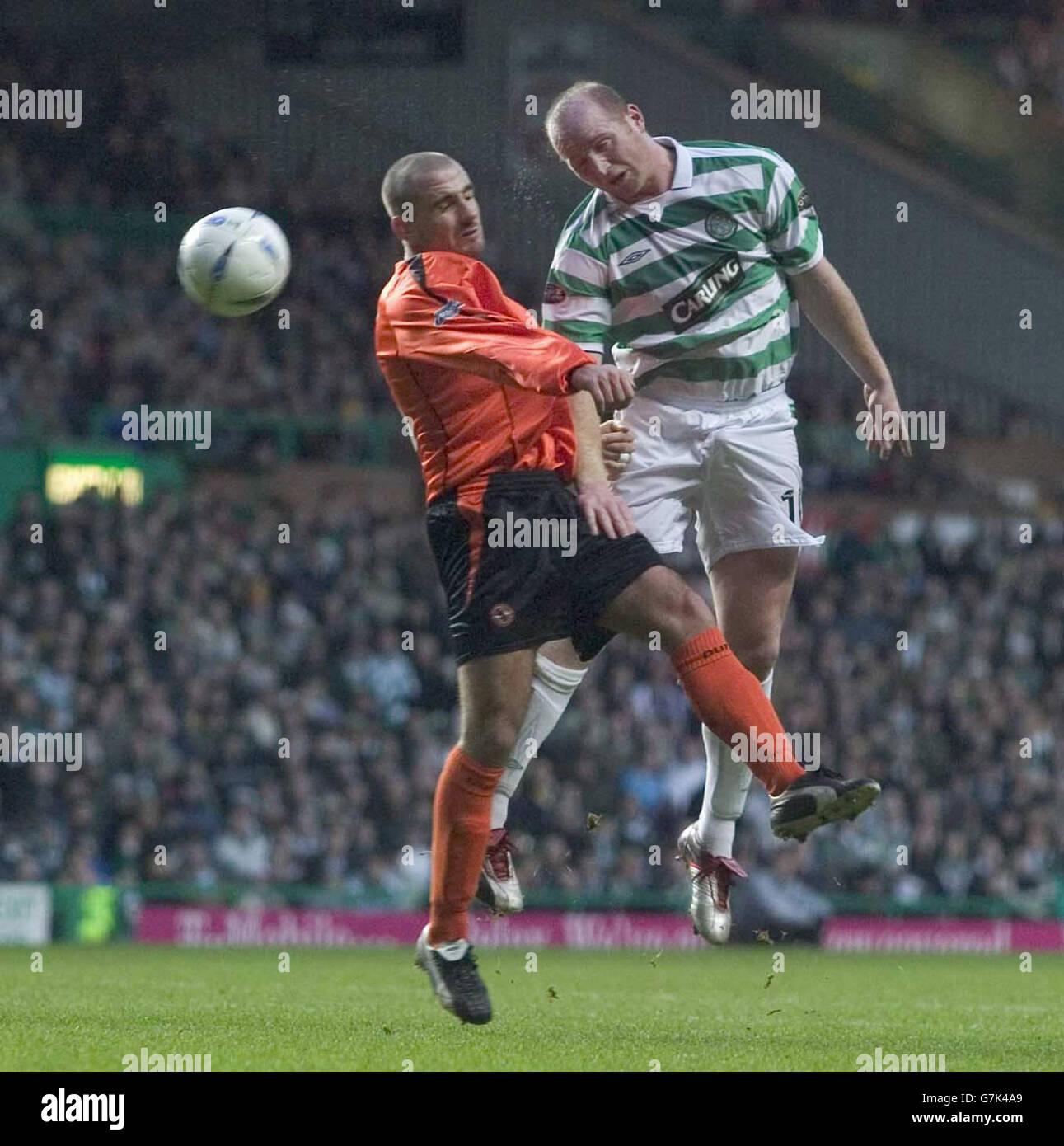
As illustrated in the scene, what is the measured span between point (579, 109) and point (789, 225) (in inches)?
37.2

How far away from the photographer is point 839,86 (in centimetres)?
2242

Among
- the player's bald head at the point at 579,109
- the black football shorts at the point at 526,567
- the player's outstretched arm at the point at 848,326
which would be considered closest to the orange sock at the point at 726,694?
the black football shorts at the point at 526,567

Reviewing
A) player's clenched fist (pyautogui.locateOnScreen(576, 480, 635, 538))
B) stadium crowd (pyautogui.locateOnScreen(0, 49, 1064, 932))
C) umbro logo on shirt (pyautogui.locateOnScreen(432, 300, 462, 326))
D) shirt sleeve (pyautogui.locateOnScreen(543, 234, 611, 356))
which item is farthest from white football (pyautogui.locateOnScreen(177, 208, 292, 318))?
stadium crowd (pyautogui.locateOnScreen(0, 49, 1064, 932))

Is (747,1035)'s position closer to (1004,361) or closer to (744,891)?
(744,891)

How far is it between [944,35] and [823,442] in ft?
19.1

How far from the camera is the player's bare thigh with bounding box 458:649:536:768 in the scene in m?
6.02

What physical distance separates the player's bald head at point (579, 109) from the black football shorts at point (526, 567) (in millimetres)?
1194

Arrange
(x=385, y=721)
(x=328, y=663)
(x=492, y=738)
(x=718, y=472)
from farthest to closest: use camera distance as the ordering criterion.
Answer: (x=328, y=663) → (x=385, y=721) → (x=718, y=472) → (x=492, y=738)

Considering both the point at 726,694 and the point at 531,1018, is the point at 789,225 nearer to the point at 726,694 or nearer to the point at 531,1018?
the point at 726,694

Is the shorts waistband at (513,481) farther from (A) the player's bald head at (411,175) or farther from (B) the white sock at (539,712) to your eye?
(B) the white sock at (539,712)

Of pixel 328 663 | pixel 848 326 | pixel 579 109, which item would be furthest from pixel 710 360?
pixel 328 663

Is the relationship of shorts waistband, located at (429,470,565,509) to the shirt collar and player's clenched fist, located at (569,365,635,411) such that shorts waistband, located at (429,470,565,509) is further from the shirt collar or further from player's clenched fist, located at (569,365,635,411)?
the shirt collar

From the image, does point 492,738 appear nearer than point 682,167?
Yes

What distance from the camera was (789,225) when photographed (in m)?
7.00
